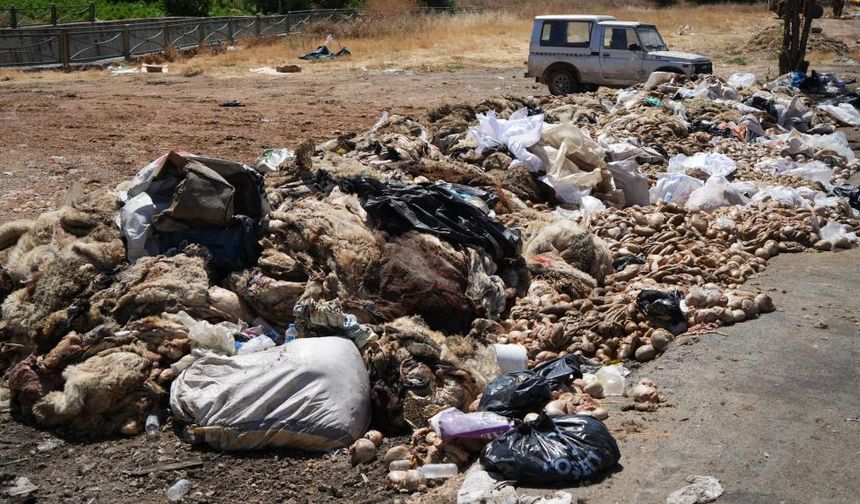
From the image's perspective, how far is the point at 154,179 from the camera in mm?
6629

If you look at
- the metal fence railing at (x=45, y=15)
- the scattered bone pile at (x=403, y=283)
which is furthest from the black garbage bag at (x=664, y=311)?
the metal fence railing at (x=45, y=15)

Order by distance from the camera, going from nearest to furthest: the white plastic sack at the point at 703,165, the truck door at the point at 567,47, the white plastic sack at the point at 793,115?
the white plastic sack at the point at 703,165, the white plastic sack at the point at 793,115, the truck door at the point at 567,47

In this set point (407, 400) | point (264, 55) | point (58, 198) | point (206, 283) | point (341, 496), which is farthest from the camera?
point (264, 55)

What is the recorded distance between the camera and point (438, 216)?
6840 millimetres

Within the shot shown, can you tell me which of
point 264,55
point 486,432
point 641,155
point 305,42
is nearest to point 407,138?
point 641,155

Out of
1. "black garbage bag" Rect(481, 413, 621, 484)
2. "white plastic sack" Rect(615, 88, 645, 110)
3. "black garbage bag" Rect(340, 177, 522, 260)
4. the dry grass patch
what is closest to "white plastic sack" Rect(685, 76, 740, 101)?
"white plastic sack" Rect(615, 88, 645, 110)

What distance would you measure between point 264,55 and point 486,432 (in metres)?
23.0

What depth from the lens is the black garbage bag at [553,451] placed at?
4273 mm

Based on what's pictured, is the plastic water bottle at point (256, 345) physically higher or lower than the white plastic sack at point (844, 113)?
lower

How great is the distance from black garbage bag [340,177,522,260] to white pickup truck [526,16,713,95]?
989cm

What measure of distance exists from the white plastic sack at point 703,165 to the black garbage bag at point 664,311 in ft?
13.2

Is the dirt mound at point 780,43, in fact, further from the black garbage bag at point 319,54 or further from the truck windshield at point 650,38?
the black garbage bag at point 319,54

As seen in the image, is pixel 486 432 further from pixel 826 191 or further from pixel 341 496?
pixel 826 191

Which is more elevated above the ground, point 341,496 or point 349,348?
point 349,348
